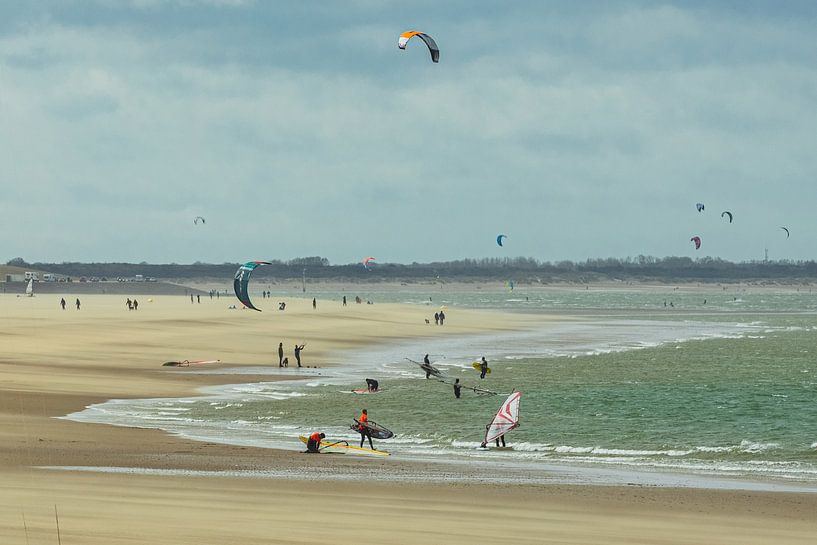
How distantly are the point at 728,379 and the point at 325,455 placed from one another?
2146 cm

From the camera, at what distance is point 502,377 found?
37.2m

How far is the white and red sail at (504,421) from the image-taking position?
872 inches

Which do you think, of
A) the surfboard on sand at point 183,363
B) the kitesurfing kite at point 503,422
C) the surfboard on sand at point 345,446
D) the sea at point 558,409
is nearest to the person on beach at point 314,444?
the surfboard on sand at point 345,446

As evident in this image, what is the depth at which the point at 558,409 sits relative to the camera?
92.1 ft

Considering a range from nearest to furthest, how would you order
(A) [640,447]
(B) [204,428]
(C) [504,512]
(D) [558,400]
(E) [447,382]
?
(C) [504,512], (A) [640,447], (B) [204,428], (D) [558,400], (E) [447,382]

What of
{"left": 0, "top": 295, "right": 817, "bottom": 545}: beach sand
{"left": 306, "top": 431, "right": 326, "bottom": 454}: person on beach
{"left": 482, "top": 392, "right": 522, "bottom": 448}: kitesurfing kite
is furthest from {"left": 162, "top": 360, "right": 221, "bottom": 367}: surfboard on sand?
{"left": 306, "top": 431, "right": 326, "bottom": 454}: person on beach

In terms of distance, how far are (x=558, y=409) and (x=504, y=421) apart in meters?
5.97

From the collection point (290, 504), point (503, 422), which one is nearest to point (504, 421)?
point (503, 422)

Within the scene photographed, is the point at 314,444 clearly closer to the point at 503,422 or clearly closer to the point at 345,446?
the point at 345,446

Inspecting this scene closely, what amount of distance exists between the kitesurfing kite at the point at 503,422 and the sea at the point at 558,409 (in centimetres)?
35

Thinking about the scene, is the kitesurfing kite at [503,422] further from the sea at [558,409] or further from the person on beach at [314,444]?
the person on beach at [314,444]

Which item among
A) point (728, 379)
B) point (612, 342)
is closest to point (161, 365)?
point (728, 379)

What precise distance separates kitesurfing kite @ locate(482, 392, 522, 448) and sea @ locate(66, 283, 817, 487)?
13.9 inches

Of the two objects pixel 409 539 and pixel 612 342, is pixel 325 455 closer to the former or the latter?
pixel 409 539
